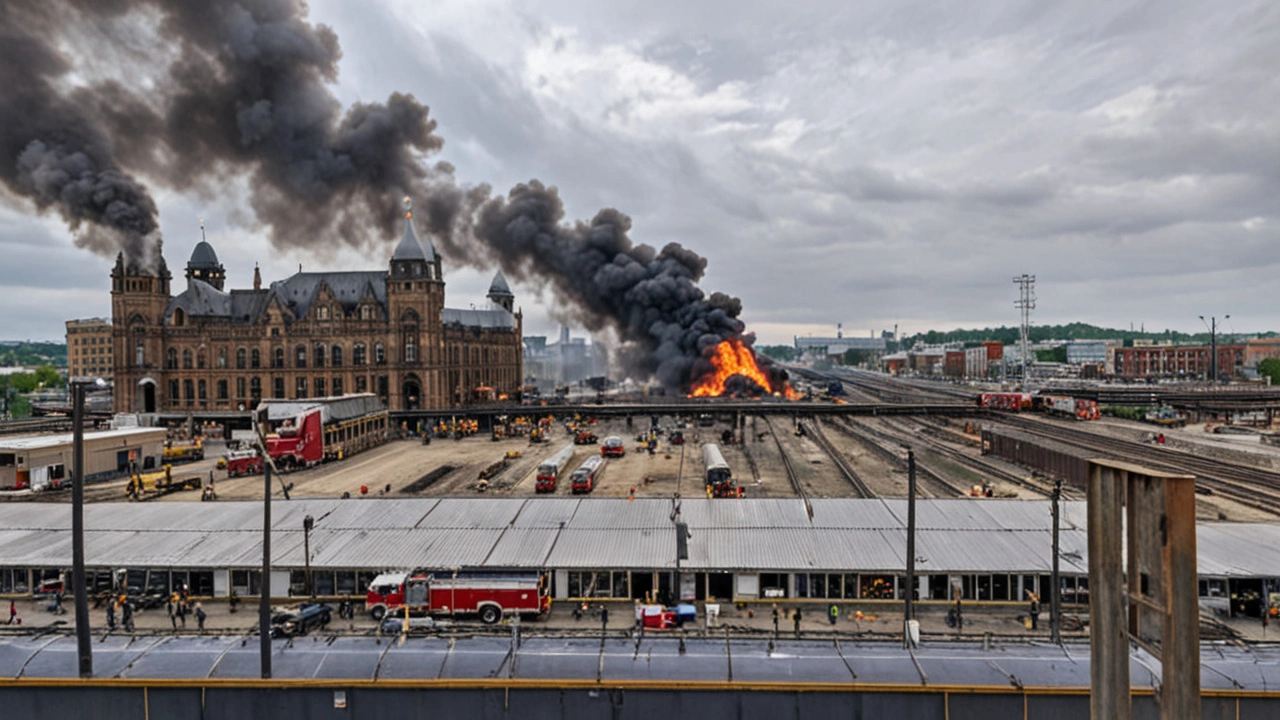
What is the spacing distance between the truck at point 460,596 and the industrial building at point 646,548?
64.7 inches

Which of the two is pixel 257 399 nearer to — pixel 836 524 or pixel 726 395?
pixel 726 395

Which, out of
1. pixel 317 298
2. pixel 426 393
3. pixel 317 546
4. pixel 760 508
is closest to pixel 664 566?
pixel 760 508

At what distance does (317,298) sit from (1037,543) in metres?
97.8

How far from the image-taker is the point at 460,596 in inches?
1109

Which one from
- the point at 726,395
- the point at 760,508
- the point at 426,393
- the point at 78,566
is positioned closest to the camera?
the point at 78,566

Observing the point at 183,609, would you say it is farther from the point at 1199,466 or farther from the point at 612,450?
the point at 1199,466

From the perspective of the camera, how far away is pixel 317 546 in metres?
32.9

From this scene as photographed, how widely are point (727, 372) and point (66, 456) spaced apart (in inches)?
3570

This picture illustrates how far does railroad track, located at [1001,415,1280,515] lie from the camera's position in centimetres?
5001

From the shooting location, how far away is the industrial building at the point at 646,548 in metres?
29.8

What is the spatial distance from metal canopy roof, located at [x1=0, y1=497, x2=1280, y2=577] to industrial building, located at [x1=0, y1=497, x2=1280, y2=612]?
0.32 feet

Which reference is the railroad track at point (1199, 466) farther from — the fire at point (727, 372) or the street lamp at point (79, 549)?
the street lamp at point (79, 549)

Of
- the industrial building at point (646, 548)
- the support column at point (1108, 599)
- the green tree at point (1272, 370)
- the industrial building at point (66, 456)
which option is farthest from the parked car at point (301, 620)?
the green tree at point (1272, 370)

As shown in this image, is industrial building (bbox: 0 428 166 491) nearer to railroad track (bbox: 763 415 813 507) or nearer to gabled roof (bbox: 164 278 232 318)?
gabled roof (bbox: 164 278 232 318)
